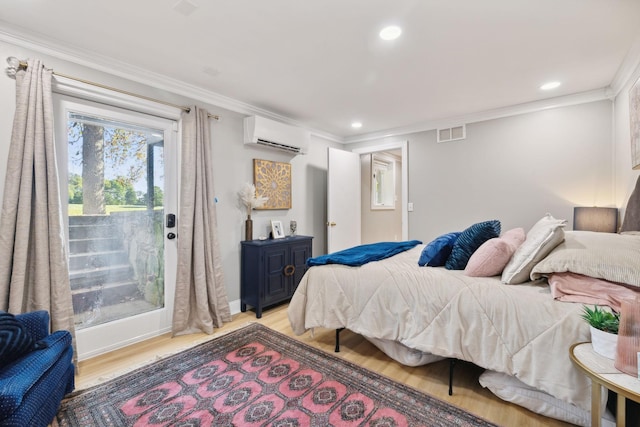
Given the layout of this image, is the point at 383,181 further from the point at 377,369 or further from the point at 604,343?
the point at 604,343

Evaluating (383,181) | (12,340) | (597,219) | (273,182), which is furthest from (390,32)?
(383,181)

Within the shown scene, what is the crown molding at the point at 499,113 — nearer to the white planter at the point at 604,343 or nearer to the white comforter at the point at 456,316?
the white comforter at the point at 456,316

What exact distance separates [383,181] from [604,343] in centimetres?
502

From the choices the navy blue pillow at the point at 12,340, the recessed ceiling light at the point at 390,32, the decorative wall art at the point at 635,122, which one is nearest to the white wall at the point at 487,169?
the decorative wall art at the point at 635,122

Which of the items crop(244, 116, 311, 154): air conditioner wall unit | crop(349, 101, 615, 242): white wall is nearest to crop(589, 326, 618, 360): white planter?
crop(349, 101, 615, 242): white wall

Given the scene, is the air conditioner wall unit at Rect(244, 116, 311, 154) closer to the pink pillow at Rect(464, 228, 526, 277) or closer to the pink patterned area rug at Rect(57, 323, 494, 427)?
the pink patterned area rug at Rect(57, 323, 494, 427)

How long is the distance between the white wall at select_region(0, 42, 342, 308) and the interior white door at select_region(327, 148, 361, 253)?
11.5 inches

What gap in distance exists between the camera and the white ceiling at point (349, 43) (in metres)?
1.74

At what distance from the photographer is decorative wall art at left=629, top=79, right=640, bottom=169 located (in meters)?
2.05

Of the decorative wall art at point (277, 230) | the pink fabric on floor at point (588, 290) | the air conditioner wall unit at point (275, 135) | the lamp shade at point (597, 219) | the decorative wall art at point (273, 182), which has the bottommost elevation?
the pink fabric on floor at point (588, 290)

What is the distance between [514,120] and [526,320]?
9.29 feet

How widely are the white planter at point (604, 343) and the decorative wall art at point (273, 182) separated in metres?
3.09

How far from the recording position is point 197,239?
9.27 feet

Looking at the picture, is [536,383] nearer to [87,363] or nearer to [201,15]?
[201,15]
